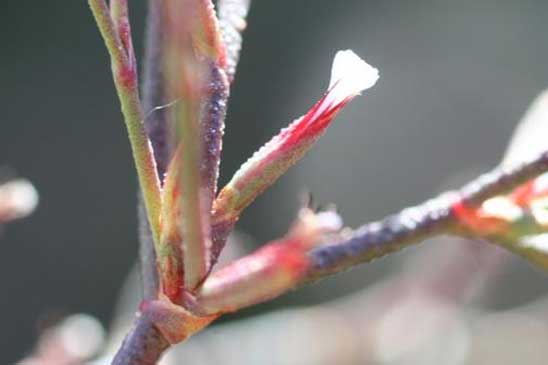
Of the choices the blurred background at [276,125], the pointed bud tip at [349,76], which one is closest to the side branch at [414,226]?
the pointed bud tip at [349,76]

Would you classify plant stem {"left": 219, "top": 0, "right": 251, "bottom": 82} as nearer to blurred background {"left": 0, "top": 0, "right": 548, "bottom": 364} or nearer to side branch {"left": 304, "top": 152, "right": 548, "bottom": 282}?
side branch {"left": 304, "top": 152, "right": 548, "bottom": 282}

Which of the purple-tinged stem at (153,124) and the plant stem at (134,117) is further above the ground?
the plant stem at (134,117)

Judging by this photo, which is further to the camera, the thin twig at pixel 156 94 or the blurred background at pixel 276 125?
the blurred background at pixel 276 125

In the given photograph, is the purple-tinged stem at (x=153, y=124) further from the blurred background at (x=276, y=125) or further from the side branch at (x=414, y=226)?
the blurred background at (x=276, y=125)

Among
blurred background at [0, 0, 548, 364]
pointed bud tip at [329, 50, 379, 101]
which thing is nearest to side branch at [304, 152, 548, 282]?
pointed bud tip at [329, 50, 379, 101]

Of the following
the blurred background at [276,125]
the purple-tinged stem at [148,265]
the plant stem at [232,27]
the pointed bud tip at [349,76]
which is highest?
the pointed bud tip at [349,76]

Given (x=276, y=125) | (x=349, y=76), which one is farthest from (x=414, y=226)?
(x=276, y=125)
